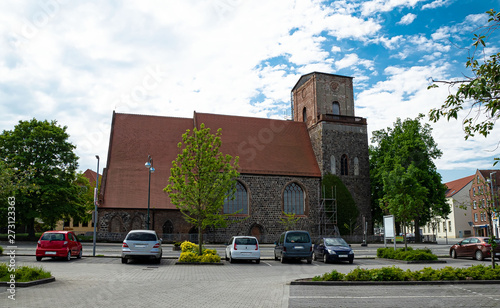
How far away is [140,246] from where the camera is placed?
1795 cm

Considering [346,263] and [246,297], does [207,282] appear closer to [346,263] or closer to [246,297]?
[246,297]

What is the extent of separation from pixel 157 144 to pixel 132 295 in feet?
103

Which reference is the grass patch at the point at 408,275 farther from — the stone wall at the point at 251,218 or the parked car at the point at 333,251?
the stone wall at the point at 251,218

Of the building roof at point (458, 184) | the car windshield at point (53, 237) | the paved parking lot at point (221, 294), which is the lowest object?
the paved parking lot at point (221, 294)

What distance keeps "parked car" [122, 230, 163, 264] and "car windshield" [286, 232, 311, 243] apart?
6.68m

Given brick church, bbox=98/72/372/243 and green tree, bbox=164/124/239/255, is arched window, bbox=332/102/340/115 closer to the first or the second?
brick church, bbox=98/72/372/243

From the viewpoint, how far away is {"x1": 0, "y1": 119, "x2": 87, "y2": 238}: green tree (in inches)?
1390

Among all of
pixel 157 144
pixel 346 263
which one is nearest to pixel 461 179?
pixel 157 144

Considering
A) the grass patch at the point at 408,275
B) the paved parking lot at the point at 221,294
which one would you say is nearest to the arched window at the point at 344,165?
the grass patch at the point at 408,275

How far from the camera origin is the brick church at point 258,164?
36000 mm

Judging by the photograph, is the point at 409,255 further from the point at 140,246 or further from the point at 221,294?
the point at 221,294

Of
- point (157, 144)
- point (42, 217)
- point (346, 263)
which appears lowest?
point (346, 263)

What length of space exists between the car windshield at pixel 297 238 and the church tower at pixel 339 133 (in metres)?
21.5

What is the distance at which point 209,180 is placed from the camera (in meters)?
21.2
